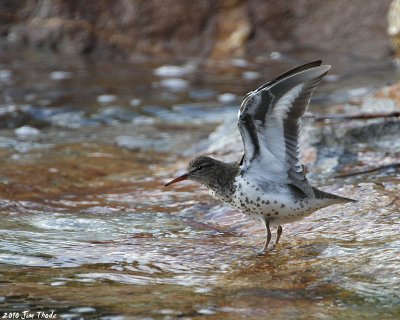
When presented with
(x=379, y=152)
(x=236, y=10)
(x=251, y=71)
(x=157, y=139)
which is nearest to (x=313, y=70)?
(x=379, y=152)

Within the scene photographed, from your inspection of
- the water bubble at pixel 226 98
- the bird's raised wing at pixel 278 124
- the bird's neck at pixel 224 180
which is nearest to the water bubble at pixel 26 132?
the water bubble at pixel 226 98

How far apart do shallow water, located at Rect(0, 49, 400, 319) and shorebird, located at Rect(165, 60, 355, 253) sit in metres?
0.30

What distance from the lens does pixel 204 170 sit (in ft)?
22.1

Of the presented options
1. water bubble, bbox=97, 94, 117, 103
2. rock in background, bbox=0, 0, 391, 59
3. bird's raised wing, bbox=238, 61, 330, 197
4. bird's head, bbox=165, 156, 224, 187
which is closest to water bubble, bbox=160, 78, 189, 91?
water bubble, bbox=97, 94, 117, 103

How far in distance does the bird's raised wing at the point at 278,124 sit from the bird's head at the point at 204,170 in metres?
0.48

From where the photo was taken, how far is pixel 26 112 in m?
12.8

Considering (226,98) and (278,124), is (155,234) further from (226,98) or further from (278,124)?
(226,98)

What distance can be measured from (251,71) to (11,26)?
5.88 m

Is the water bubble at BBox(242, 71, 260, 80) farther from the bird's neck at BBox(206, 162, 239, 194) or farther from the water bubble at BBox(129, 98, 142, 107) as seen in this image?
the bird's neck at BBox(206, 162, 239, 194)

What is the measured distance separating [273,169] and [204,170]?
2.83 feet

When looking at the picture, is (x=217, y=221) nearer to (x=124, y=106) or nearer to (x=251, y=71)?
(x=124, y=106)

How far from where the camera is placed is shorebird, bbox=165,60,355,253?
5.60m

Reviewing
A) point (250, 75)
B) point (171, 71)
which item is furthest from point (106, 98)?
point (250, 75)

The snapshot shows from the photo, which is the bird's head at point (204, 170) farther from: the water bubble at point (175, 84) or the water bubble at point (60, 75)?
the water bubble at point (60, 75)
